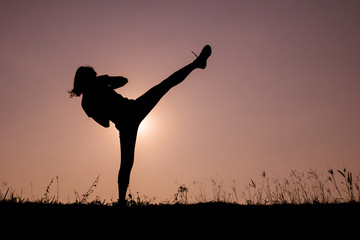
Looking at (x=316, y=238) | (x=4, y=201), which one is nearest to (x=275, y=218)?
(x=316, y=238)

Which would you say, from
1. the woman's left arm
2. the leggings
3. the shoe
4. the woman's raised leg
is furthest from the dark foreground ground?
the shoe

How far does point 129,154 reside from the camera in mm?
3809

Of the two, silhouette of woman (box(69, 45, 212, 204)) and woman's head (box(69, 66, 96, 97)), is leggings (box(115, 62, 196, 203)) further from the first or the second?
woman's head (box(69, 66, 96, 97))

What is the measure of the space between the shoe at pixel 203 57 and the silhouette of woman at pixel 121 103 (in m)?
0.05

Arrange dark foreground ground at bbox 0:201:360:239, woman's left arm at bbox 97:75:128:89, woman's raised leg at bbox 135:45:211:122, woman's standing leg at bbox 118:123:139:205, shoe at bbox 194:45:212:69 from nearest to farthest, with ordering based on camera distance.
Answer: dark foreground ground at bbox 0:201:360:239, woman's standing leg at bbox 118:123:139:205, woman's raised leg at bbox 135:45:211:122, woman's left arm at bbox 97:75:128:89, shoe at bbox 194:45:212:69

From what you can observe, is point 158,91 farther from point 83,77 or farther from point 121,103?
point 83,77

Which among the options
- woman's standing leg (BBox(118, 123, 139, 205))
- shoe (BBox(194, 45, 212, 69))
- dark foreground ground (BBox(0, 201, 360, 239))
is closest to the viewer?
dark foreground ground (BBox(0, 201, 360, 239))

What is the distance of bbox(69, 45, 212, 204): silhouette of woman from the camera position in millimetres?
3816

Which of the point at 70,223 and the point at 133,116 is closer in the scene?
the point at 70,223

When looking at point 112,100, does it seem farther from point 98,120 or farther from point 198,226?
point 198,226

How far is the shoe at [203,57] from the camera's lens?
4.63 meters

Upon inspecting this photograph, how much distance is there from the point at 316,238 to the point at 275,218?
763 millimetres

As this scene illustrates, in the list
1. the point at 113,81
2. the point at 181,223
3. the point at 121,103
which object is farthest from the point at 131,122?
the point at 181,223

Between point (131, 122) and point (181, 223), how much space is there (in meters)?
1.63
